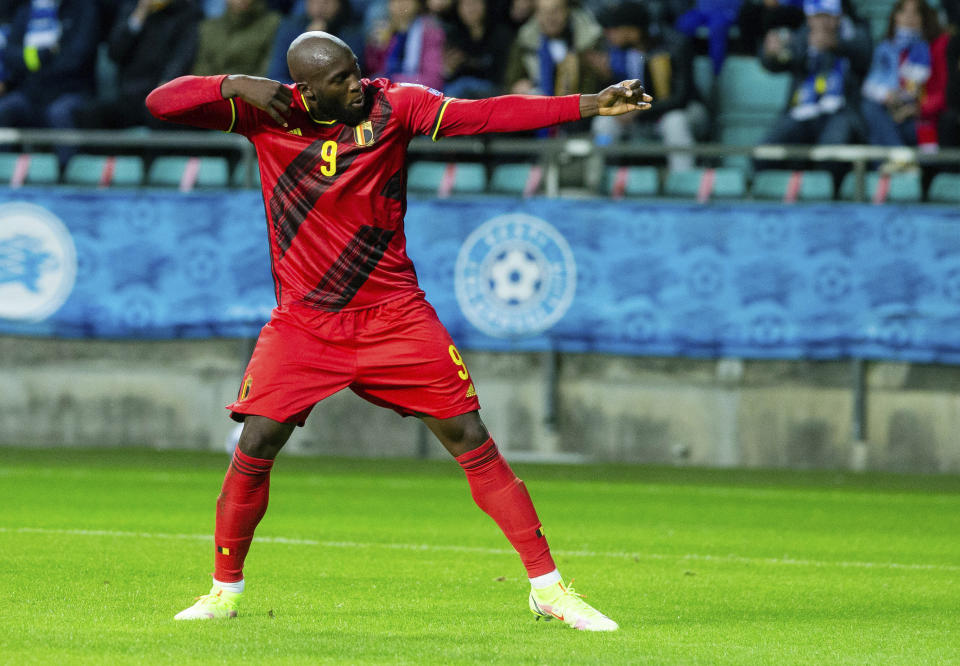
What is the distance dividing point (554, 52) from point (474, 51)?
0.75 meters

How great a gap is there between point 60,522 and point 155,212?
16.4 feet

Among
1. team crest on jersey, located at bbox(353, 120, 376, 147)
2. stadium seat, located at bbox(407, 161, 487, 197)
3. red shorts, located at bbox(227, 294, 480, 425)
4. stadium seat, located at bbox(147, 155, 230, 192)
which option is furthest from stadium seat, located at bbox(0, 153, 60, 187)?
team crest on jersey, located at bbox(353, 120, 376, 147)

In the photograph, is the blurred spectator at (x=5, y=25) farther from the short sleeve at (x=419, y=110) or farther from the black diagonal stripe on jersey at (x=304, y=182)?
the short sleeve at (x=419, y=110)

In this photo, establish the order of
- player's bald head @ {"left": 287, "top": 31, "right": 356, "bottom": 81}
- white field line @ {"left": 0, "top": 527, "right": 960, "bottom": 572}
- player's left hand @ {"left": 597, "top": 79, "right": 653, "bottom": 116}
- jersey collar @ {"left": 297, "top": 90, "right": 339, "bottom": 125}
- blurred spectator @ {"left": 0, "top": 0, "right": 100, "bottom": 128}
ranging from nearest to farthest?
1. player's left hand @ {"left": 597, "top": 79, "right": 653, "bottom": 116}
2. player's bald head @ {"left": 287, "top": 31, "right": 356, "bottom": 81}
3. jersey collar @ {"left": 297, "top": 90, "right": 339, "bottom": 125}
4. white field line @ {"left": 0, "top": 527, "right": 960, "bottom": 572}
5. blurred spectator @ {"left": 0, "top": 0, "right": 100, "bottom": 128}

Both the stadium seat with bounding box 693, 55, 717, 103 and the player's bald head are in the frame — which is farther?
the stadium seat with bounding box 693, 55, 717, 103

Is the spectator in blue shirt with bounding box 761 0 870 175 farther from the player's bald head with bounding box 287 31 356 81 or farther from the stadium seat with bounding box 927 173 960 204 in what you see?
the player's bald head with bounding box 287 31 356 81

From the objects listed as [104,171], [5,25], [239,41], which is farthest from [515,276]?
[5,25]

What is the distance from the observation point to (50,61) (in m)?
16.0

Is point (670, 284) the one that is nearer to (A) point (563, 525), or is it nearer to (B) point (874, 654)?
(A) point (563, 525)

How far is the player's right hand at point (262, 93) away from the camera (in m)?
6.08

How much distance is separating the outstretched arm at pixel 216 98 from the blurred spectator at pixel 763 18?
9373 millimetres

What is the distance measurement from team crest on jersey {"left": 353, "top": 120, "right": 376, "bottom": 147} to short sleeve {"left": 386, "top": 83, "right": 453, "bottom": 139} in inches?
4.9

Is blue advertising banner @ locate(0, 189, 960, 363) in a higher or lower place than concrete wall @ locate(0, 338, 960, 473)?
higher

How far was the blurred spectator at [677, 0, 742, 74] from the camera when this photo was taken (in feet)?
50.2
